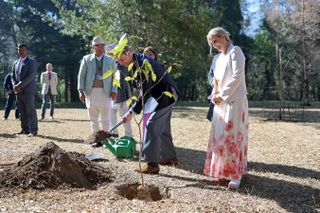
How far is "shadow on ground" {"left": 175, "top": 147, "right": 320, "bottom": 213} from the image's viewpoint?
4359mm

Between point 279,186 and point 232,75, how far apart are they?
4.93 ft

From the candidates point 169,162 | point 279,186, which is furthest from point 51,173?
point 279,186

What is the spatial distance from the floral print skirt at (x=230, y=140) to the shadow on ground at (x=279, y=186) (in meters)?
0.24

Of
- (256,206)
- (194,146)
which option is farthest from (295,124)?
(256,206)

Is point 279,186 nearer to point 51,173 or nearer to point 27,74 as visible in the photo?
point 51,173

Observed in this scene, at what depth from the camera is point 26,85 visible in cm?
887

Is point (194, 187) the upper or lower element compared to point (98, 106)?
lower

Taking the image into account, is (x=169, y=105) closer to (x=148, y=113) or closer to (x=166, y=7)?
(x=148, y=113)

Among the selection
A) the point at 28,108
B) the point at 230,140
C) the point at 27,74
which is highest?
the point at 27,74

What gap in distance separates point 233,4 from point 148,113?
28.3 metres

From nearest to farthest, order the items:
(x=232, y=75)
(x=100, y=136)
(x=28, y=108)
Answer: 1. (x=232, y=75)
2. (x=100, y=136)
3. (x=28, y=108)

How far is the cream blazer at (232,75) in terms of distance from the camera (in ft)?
15.3

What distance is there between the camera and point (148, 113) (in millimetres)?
5324

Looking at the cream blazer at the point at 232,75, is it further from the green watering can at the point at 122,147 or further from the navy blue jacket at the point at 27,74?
the navy blue jacket at the point at 27,74
